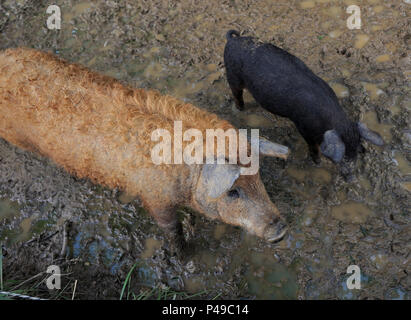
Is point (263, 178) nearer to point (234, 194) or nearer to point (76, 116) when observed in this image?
point (234, 194)

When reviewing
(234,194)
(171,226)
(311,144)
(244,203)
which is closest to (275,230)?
(244,203)

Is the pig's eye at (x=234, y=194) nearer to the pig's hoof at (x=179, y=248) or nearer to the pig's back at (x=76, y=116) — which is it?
the pig's back at (x=76, y=116)

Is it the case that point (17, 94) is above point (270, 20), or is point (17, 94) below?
below

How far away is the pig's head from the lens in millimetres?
2643

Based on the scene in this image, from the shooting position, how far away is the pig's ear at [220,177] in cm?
249

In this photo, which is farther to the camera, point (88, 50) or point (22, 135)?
point (88, 50)

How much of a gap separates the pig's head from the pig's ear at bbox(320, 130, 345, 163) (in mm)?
769

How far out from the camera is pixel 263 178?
12.4 feet

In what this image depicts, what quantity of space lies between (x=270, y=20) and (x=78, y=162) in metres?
3.34

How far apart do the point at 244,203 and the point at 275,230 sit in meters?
0.36

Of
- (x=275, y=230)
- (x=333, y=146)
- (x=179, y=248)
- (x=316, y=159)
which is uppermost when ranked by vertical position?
(x=333, y=146)

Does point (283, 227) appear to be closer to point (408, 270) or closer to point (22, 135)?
point (408, 270)

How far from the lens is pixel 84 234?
3.77 m

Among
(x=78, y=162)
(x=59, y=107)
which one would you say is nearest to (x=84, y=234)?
(x=78, y=162)
